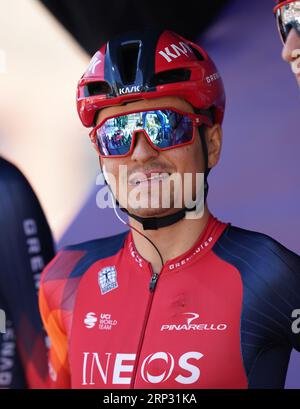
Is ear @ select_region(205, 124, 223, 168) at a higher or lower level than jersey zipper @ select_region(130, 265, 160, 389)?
higher

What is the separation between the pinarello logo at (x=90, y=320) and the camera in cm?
275

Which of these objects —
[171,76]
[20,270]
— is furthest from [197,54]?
[20,270]

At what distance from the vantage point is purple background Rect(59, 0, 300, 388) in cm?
307

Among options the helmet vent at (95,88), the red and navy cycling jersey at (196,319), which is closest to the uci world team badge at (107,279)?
the red and navy cycling jersey at (196,319)

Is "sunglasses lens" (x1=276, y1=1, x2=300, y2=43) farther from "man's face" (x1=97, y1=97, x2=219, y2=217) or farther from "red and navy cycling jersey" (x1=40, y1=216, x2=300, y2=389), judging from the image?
"red and navy cycling jersey" (x1=40, y1=216, x2=300, y2=389)

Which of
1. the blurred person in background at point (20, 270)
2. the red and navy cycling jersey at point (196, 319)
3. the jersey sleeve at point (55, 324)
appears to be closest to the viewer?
the red and navy cycling jersey at point (196, 319)

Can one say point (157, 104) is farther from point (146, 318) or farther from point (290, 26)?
point (146, 318)

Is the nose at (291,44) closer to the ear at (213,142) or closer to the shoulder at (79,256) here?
the ear at (213,142)

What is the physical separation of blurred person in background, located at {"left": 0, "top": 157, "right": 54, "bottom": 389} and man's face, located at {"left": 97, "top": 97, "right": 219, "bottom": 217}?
921 mm

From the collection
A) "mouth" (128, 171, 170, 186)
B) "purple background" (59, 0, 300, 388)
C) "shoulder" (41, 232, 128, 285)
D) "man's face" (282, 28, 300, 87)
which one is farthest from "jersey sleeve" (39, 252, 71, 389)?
"man's face" (282, 28, 300, 87)

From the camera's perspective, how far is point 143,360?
8.50 feet

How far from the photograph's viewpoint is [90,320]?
9.05 ft

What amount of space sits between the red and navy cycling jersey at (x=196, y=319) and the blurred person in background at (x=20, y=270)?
0.65 m

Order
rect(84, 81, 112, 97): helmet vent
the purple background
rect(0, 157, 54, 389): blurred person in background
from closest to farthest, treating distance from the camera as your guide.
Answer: rect(84, 81, 112, 97): helmet vent
the purple background
rect(0, 157, 54, 389): blurred person in background
